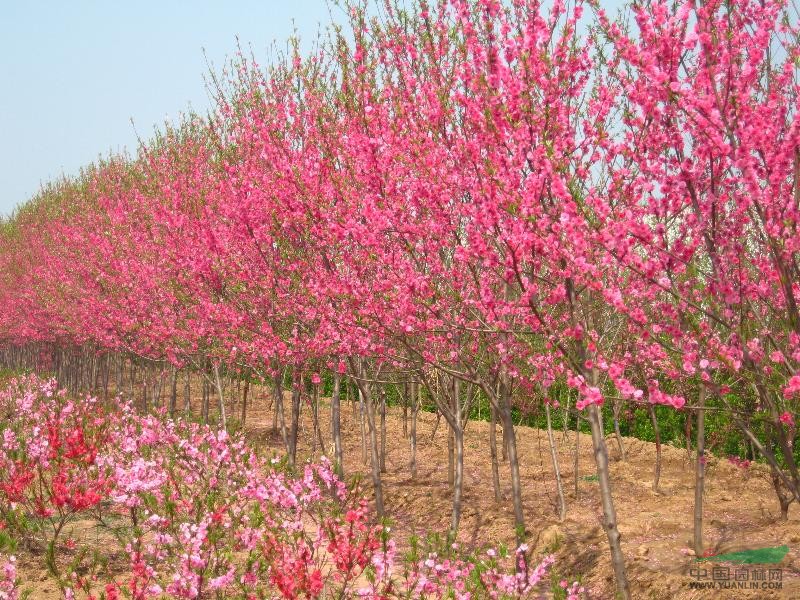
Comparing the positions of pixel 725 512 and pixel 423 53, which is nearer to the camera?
pixel 423 53

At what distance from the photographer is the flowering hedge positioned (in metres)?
5.41

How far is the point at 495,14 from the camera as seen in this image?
5930 mm

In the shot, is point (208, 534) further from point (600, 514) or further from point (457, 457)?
point (600, 514)

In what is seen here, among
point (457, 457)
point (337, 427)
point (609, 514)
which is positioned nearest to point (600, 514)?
point (457, 457)

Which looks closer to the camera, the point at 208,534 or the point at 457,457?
the point at 208,534

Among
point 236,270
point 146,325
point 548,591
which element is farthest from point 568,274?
point 146,325

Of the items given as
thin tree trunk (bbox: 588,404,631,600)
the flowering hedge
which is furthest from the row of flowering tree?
the flowering hedge

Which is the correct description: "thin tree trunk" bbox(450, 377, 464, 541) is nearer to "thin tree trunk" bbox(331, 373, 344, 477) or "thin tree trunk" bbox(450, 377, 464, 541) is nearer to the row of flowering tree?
the row of flowering tree

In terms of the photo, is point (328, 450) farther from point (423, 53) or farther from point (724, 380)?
point (423, 53)

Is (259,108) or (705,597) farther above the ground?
(259,108)

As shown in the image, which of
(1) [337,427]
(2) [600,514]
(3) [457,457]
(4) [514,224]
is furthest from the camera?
(1) [337,427]

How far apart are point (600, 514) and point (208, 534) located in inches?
255

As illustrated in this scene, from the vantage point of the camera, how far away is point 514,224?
5145 mm

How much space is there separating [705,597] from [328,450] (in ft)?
35.8
